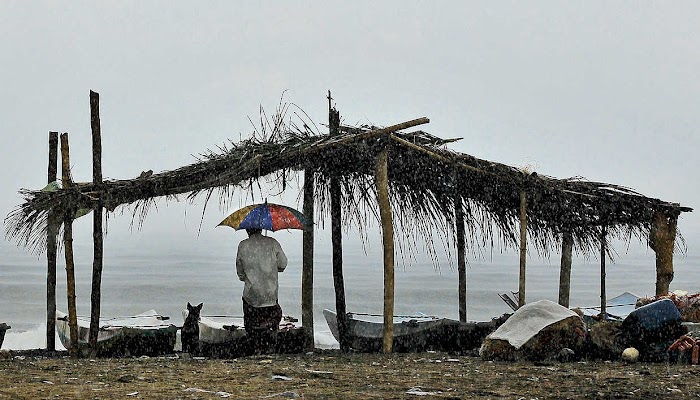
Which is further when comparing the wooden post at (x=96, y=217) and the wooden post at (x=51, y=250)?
the wooden post at (x=51, y=250)

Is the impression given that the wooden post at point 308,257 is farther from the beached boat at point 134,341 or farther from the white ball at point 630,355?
the white ball at point 630,355

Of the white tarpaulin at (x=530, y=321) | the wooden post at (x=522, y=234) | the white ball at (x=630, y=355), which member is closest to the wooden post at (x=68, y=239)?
the white tarpaulin at (x=530, y=321)

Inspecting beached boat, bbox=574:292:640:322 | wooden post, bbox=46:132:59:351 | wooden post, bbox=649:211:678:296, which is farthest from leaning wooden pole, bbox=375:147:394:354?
beached boat, bbox=574:292:640:322

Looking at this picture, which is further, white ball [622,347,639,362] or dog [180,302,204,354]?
dog [180,302,204,354]

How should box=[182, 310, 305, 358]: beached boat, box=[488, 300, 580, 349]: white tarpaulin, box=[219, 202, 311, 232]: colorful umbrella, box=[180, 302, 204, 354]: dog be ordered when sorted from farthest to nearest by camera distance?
box=[180, 302, 204, 354]: dog < box=[182, 310, 305, 358]: beached boat < box=[219, 202, 311, 232]: colorful umbrella < box=[488, 300, 580, 349]: white tarpaulin

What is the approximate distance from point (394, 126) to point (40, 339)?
16124 mm

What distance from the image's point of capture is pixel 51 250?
1302 cm

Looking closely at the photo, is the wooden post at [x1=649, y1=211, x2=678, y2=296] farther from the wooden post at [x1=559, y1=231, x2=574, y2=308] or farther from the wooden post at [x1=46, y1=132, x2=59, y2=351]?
the wooden post at [x1=46, y1=132, x2=59, y2=351]

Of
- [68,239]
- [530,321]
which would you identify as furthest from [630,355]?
[68,239]

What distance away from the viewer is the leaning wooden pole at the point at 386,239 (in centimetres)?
1166

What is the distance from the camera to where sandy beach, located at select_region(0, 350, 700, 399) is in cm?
815

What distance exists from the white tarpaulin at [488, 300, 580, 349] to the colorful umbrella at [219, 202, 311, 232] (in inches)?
111

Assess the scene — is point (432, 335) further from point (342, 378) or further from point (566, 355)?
point (342, 378)

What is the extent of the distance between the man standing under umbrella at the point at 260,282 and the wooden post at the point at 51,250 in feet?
10.00
